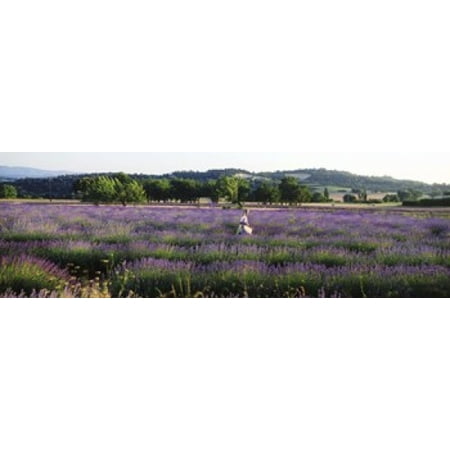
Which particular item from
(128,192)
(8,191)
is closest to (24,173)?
(8,191)

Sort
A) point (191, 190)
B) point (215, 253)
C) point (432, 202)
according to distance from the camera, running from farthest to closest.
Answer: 1. point (191, 190)
2. point (432, 202)
3. point (215, 253)

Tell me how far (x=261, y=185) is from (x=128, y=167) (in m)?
1.23

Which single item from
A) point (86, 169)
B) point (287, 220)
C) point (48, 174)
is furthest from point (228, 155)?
point (48, 174)

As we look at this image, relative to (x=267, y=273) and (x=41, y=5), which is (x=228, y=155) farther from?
(x=41, y=5)

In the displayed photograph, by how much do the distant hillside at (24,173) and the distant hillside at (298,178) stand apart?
0.03 feet

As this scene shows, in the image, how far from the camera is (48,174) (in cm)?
571

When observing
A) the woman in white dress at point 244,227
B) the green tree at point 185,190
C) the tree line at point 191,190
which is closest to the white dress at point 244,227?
the woman in white dress at point 244,227

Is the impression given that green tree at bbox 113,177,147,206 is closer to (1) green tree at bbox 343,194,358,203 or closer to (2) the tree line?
(2) the tree line

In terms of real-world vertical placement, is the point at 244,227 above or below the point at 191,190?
below

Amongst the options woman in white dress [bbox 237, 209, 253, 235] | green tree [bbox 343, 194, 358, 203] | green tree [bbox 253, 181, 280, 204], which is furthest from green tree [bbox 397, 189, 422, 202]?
woman in white dress [bbox 237, 209, 253, 235]

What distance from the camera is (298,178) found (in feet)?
18.6

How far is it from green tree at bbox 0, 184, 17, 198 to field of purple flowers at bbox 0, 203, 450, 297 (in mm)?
104

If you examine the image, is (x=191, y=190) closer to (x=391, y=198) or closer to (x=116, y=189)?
(x=116, y=189)

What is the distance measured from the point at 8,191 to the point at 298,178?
2.68 meters
